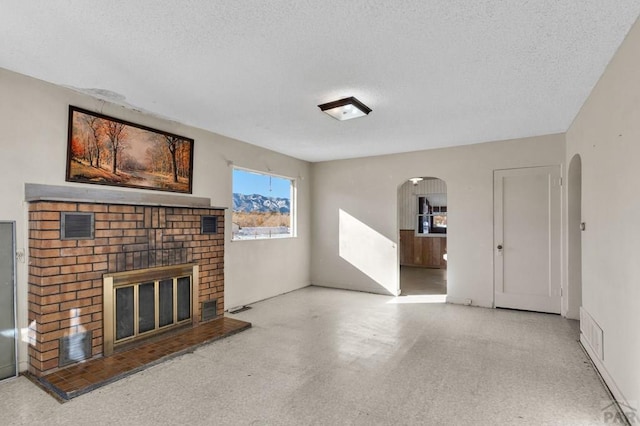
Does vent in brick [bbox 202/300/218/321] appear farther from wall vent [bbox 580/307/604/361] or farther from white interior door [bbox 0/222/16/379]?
wall vent [bbox 580/307/604/361]

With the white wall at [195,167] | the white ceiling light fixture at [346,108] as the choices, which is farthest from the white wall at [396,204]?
the white ceiling light fixture at [346,108]

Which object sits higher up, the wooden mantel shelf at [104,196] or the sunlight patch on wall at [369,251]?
the wooden mantel shelf at [104,196]

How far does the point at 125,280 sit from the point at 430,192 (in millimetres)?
8116

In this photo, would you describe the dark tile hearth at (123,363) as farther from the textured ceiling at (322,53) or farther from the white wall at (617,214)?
the white wall at (617,214)

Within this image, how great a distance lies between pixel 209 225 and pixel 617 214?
403 cm

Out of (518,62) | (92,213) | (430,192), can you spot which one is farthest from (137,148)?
(430,192)

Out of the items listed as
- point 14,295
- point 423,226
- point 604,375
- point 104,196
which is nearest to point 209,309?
point 104,196

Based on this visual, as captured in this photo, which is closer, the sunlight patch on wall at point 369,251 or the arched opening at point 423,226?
the sunlight patch on wall at point 369,251

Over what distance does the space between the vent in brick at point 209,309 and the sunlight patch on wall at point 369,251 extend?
9.16 ft

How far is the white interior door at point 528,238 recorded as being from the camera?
456 centimetres

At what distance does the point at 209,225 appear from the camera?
4.24 meters

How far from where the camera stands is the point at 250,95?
3.24 meters

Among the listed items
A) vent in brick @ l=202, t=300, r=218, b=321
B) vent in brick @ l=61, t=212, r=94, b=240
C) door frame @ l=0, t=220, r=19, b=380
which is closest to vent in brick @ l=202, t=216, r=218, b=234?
vent in brick @ l=202, t=300, r=218, b=321

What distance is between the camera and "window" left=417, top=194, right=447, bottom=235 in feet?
31.1
